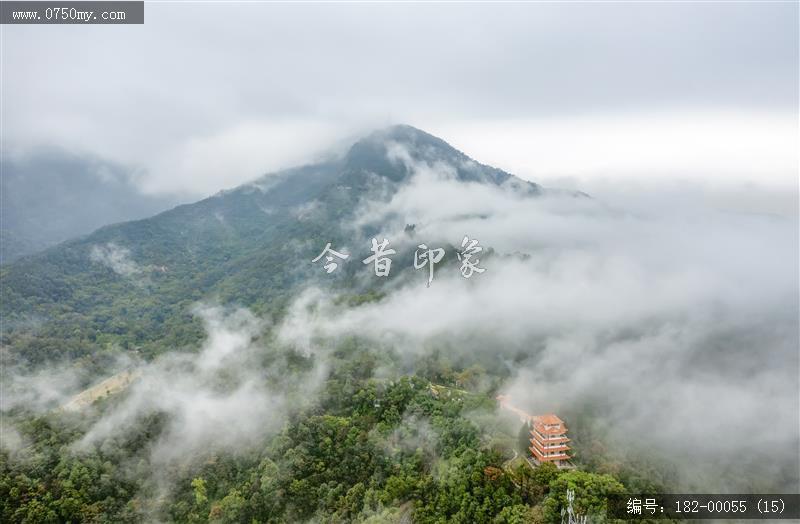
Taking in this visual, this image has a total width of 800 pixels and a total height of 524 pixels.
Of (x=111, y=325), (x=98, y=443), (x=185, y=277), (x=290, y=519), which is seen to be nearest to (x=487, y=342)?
(x=290, y=519)

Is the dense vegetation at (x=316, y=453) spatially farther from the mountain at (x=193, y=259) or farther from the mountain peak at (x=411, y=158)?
the mountain peak at (x=411, y=158)

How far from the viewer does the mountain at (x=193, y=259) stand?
7125 centimetres

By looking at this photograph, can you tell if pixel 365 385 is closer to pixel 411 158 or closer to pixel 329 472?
pixel 329 472

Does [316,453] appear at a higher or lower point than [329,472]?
higher

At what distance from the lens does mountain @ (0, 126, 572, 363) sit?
234 ft

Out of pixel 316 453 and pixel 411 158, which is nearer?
pixel 316 453

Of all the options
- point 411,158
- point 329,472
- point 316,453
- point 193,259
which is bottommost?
point 329,472

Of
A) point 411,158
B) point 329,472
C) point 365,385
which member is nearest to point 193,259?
point 411,158

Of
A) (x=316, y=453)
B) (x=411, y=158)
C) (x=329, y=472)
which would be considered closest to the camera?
(x=329, y=472)

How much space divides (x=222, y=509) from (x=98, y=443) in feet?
38.9

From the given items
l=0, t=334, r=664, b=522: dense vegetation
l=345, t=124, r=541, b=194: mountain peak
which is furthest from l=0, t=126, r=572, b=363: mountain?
l=0, t=334, r=664, b=522: dense vegetation

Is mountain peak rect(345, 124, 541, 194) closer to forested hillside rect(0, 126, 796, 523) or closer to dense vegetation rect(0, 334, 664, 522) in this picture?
forested hillside rect(0, 126, 796, 523)

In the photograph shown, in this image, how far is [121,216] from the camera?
172125 millimetres

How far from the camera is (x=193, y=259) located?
104 m
